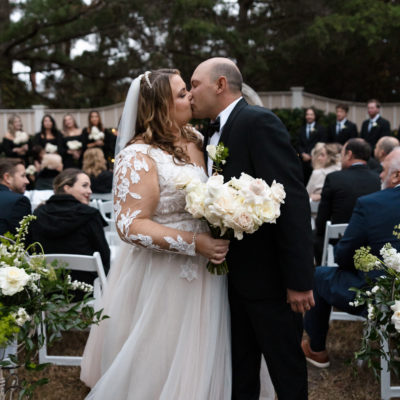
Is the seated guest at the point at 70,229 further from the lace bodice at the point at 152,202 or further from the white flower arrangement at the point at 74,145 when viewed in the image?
the white flower arrangement at the point at 74,145

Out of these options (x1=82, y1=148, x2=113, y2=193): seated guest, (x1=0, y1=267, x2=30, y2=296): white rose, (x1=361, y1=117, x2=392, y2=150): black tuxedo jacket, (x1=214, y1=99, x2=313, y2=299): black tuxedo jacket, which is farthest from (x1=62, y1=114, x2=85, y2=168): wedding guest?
(x1=0, y1=267, x2=30, y2=296): white rose

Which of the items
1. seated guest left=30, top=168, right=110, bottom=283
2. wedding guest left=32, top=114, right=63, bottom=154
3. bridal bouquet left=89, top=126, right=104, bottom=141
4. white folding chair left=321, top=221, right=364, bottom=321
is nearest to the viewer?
seated guest left=30, top=168, right=110, bottom=283

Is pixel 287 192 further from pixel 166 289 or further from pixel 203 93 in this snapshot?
pixel 166 289

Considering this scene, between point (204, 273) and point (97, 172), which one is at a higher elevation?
point (97, 172)

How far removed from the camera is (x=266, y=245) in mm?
2633

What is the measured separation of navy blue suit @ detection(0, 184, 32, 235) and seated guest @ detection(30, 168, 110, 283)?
0.58 ft

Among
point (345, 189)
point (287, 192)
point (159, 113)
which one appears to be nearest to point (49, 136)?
point (345, 189)

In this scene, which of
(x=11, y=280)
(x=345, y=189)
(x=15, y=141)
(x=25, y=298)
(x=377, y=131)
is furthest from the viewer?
(x=377, y=131)

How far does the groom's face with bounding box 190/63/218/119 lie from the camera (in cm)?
268

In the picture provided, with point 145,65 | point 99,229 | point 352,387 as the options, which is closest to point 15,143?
point 145,65

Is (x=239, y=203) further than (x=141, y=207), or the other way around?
(x=141, y=207)

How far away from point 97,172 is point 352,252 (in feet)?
14.2

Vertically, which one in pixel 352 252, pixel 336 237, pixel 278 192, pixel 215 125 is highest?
pixel 215 125

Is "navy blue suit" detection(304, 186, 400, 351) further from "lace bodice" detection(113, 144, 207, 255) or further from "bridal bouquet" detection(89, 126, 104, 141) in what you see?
"bridal bouquet" detection(89, 126, 104, 141)
